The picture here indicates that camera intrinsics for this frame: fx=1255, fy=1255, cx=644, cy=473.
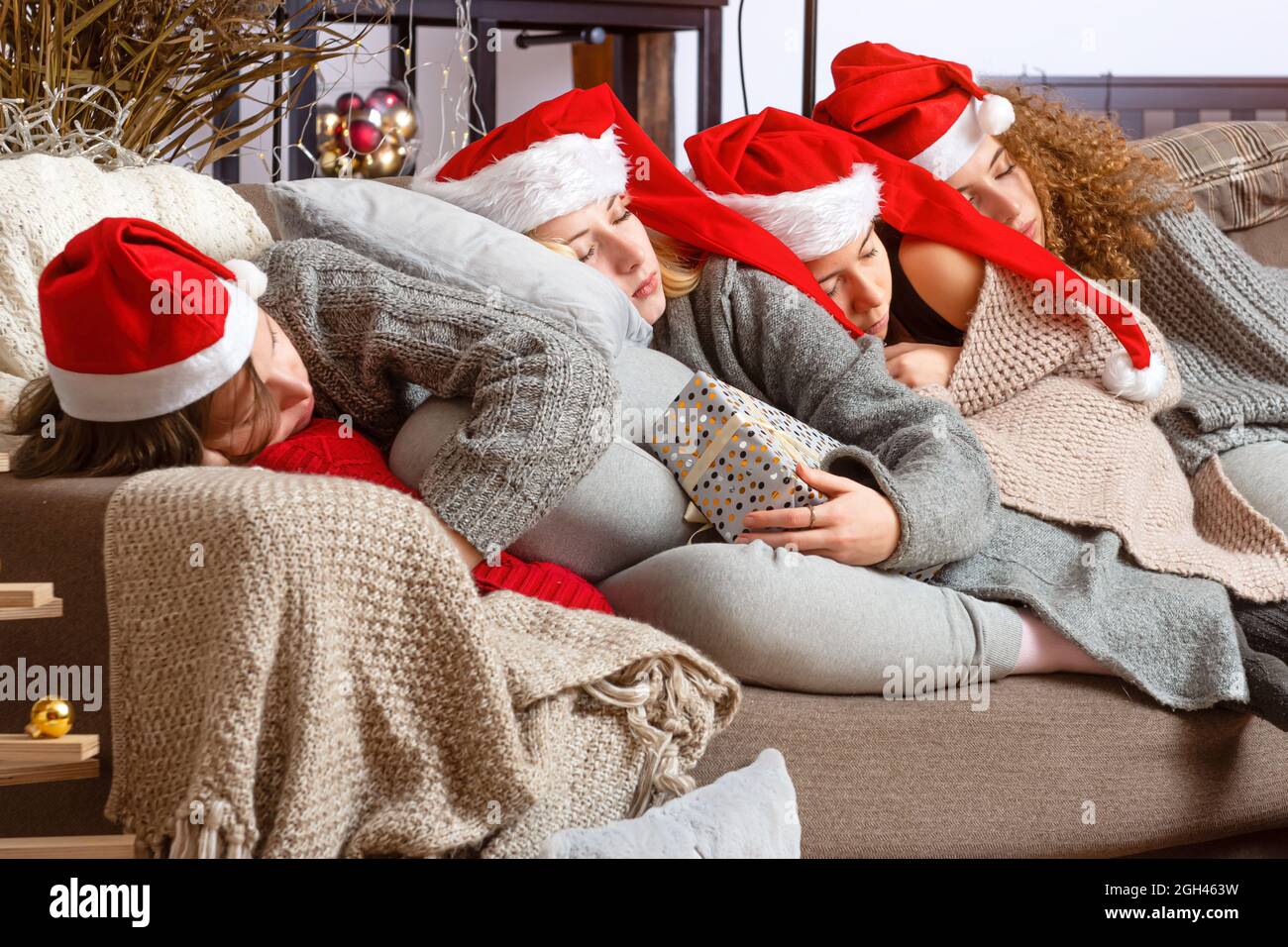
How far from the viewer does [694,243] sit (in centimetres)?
165

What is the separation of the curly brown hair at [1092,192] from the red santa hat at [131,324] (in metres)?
1.24

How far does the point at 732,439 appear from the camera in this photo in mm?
1301

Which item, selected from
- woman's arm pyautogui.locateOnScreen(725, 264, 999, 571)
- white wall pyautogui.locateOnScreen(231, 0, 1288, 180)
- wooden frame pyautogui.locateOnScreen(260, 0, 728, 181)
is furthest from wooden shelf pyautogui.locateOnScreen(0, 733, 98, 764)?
white wall pyautogui.locateOnScreen(231, 0, 1288, 180)

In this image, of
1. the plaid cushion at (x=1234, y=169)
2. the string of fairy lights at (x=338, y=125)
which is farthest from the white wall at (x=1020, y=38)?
the plaid cushion at (x=1234, y=169)

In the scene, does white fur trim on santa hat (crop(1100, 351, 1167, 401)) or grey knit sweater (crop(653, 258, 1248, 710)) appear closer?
grey knit sweater (crop(653, 258, 1248, 710))

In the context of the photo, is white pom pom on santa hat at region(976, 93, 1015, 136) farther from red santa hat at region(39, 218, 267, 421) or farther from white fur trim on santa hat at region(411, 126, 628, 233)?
red santa hat at region(39, 218, 267, 421)

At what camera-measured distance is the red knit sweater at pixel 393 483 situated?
1207 mm

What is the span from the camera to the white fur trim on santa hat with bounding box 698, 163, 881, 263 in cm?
164

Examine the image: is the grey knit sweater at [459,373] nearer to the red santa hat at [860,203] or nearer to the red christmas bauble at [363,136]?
the red santa hat at [860,203]

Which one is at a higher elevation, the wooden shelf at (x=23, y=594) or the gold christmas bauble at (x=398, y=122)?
the gold christmas bauble at (x=398, y=122)

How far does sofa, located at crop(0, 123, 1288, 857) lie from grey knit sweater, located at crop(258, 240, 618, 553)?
296 millimetres
